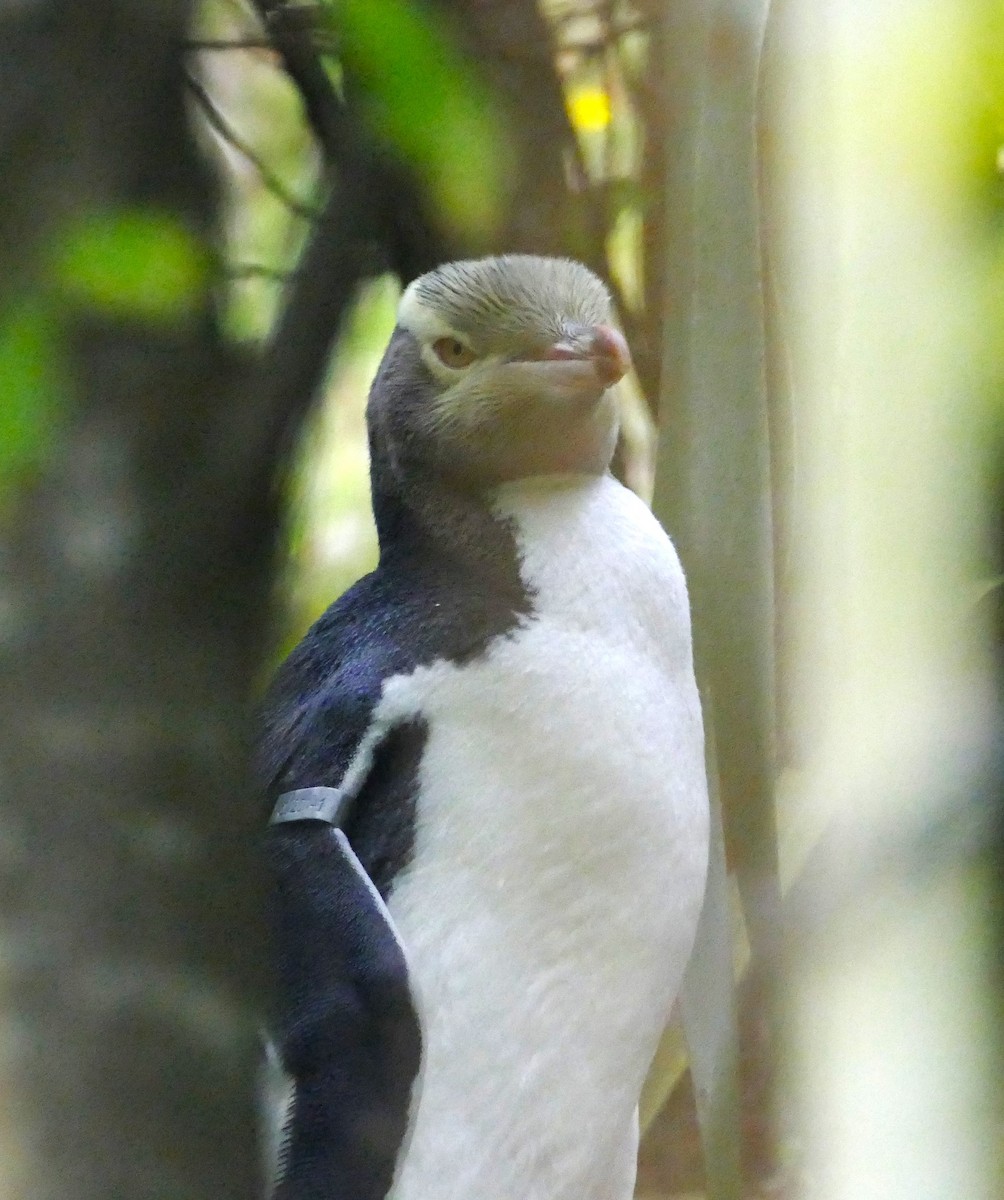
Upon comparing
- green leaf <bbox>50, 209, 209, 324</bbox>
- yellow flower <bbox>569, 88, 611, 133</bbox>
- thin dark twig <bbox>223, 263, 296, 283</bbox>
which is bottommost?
yellow flower <bbox>569, 88, 611, 133</bbox>

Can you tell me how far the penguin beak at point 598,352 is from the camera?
1.79 feet

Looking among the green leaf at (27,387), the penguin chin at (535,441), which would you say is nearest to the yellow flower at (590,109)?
the penguin chin at (535,441)

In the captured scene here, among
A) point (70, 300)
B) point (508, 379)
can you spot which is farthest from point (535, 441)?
point (70, 300)

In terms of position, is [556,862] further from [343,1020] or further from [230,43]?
[230,43]

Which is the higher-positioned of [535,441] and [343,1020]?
[535,441]

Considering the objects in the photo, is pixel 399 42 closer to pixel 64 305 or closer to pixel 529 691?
pixel 64 305

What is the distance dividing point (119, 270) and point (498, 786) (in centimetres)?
39

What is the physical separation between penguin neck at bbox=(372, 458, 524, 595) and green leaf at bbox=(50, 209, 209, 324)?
342 mm

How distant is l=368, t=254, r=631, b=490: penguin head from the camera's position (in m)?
0.53

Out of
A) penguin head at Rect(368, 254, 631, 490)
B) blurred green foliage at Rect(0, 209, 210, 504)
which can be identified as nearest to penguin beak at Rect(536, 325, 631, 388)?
penguin head at Rect(368, 254, 631, 490)

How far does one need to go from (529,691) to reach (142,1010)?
0.38 meters

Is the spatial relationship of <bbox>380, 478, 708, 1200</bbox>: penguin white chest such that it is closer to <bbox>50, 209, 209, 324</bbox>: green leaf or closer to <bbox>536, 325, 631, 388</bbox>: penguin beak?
<bbox>536, 325, 631, 388</bbox>: penguin beak

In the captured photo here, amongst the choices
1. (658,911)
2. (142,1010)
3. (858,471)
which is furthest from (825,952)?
(142,1010)

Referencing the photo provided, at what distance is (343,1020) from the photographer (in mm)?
524
